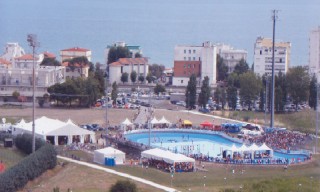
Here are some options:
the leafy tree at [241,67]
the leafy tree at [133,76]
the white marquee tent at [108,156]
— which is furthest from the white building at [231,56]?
the white marquee tent at [108,156]

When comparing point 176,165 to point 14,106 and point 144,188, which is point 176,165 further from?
point 14,106

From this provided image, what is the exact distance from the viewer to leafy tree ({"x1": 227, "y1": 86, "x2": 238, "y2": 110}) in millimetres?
18844

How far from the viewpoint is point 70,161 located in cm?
1134

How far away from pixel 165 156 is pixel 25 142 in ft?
8.15

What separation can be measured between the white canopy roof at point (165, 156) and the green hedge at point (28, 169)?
1.59 m

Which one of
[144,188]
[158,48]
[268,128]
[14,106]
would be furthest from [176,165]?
[158,48]

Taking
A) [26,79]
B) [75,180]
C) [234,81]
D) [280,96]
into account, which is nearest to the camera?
[75,180]

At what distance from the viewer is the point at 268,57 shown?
2495 cm

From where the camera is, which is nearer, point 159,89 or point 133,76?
point 159,89

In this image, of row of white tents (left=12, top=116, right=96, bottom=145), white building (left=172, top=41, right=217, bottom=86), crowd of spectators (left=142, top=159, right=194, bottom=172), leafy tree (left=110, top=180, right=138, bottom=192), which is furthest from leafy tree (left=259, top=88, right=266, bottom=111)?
leafy tree (left=110, top=180, right=138, bottom=192)

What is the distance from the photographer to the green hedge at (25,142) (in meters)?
11.7

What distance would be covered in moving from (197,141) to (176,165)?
4035mm

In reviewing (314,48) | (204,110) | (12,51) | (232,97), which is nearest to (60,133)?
(204,110)

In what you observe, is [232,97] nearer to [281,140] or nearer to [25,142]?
[281,140]
